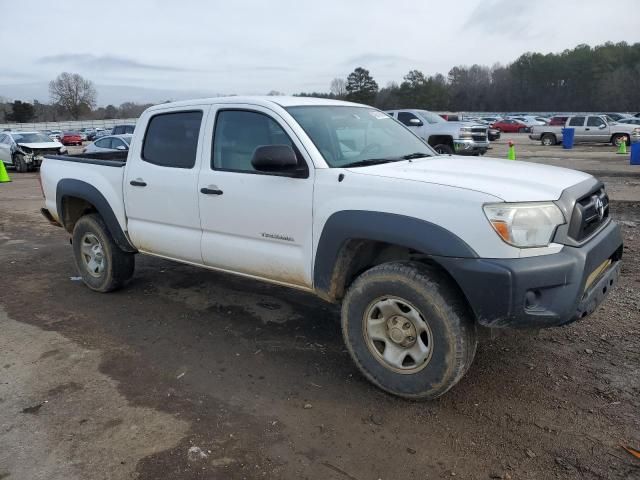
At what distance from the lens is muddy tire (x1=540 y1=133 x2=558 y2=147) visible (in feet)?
96.4

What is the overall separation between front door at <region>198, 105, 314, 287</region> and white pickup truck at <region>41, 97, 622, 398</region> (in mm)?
11

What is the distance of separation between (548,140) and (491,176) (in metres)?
29.3

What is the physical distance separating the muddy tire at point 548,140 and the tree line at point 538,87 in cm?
5632

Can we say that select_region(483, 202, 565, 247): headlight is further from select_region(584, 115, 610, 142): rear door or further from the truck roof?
select_region(584, 115, 610, 142): rear door

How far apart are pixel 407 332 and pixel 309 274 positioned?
0.80m

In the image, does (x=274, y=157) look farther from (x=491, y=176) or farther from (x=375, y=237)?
(x=491, y=176)

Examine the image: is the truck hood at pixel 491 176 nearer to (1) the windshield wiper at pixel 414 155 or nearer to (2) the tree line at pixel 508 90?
(1) the windshield wiper at pixel 414 155

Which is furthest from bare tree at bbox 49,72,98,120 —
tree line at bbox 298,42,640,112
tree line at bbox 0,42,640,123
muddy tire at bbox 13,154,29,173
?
muddy tire at bbox 13,154,29,173

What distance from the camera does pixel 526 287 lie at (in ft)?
9.25

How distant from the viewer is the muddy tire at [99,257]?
535cm

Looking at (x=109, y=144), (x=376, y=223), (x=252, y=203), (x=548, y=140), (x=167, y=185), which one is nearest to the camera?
(x=376, y=223)

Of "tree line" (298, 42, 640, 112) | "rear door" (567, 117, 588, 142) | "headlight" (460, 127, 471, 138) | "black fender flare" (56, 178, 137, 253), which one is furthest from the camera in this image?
"tree line" (298, 42, 640, 112)

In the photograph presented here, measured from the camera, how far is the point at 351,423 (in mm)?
3152

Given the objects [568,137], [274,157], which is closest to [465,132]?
[568,137]
